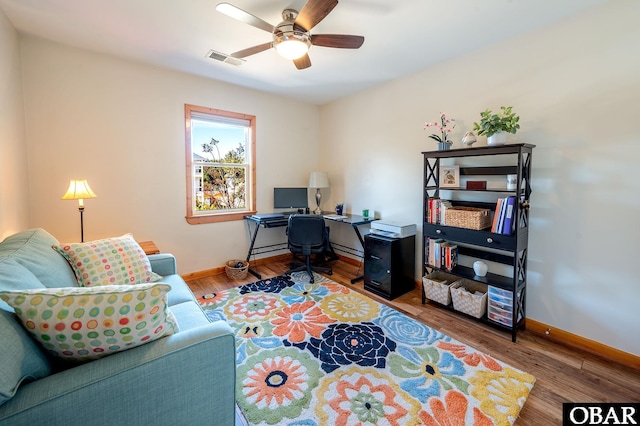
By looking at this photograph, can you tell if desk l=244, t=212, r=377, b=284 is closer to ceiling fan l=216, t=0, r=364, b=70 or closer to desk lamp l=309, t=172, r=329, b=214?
desk lamp l=309, t=172, r=329, b=214

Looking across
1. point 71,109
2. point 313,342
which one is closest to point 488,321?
point 313,342

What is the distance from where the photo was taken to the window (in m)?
3.42

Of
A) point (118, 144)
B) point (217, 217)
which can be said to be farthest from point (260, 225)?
point (118, 144)

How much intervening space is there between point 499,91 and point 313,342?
2.71 metres

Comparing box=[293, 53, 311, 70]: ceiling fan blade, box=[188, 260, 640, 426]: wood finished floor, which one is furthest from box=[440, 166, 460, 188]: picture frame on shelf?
box=[293, 53, 311, 70]: ceiling fan blade

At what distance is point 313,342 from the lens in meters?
2.16

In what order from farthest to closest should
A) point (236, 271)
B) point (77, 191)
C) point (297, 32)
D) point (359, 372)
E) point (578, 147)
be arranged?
point (236, 271), point (77, 191), point (578, 147), point (297, 32), point (359, 372)

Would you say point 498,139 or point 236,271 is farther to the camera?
point 236,271

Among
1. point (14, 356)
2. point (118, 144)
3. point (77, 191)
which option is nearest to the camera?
point (14, 356)

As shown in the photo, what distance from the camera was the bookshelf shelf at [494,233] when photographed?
2.19 m

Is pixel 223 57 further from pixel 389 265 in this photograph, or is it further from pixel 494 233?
pixel 494 233

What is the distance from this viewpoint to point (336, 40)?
2045 millimetres

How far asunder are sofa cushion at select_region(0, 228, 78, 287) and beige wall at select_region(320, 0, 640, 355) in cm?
326

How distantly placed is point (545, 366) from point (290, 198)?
128 inches
